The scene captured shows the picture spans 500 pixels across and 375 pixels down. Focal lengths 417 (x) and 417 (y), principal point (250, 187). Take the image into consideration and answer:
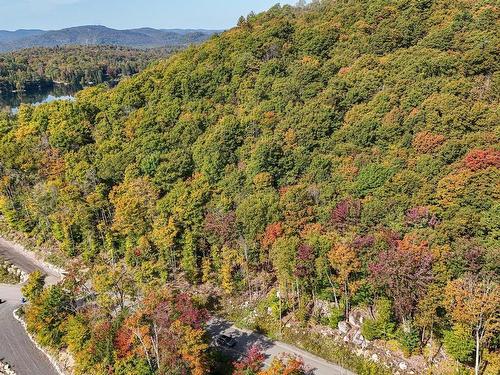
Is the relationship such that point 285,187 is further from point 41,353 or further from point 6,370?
point 6,370

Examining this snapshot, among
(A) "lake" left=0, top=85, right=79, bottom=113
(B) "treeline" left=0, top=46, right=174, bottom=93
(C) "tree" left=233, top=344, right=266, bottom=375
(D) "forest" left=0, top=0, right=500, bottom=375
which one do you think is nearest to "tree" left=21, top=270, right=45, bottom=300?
(D) "forest" left=0, top=0, right=500, bottom=375

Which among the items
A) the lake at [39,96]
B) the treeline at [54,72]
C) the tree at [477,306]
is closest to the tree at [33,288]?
the tree at [477,306]

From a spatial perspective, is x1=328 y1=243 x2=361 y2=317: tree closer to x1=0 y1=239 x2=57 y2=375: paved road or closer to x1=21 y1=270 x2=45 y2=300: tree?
x1=0 y1=239 x2=57 y2=375: paved road

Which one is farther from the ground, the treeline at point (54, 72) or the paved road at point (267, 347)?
the treeline at point (54, 72)

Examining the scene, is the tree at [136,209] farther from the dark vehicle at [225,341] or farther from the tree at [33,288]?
the dark vehicle at [225,341]

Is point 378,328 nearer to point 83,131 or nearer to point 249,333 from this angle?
point 249,333

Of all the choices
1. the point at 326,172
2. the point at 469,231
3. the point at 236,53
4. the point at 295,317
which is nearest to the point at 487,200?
the point at 469,231
